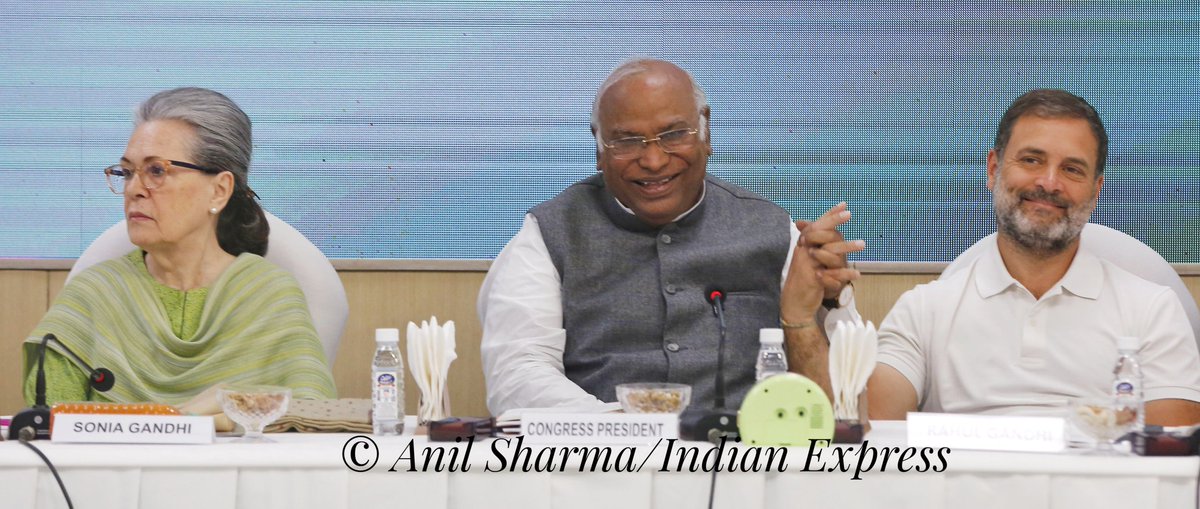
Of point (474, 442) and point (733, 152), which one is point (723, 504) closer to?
point (474, 442)

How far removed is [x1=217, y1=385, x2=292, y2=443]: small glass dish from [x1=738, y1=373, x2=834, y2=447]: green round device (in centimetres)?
56

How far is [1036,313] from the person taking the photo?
215cm

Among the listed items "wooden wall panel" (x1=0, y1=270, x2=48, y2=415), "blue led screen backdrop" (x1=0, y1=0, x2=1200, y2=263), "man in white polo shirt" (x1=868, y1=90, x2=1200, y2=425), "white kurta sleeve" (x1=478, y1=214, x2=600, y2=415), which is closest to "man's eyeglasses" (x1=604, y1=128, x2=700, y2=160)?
"white kurta sleeve" (x1=478, y1=214, x2=600, y2=415)

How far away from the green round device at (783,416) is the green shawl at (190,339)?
0.94 m

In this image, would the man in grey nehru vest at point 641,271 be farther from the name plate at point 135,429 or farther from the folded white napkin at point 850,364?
the name plate at point 135,429

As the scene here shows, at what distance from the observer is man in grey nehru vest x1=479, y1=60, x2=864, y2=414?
7.16 ft

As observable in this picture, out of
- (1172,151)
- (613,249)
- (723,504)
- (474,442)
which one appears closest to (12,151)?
(613,249)

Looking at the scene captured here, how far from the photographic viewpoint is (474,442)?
4.65 feet

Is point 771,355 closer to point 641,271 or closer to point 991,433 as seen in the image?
point 991,433

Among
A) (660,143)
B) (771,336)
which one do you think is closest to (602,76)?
(660,143)

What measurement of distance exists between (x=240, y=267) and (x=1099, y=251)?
1.70 metres

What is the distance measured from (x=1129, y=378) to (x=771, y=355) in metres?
0.44

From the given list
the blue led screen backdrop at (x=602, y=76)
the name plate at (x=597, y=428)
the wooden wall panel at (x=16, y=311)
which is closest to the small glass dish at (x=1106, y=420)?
the name plate at (x=597, y=428)

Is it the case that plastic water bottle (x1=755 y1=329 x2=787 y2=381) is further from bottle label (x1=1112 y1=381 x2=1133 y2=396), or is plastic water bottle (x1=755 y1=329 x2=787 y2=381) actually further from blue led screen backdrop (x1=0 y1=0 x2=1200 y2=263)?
blue led screen backdrop (x1=0 y1=0 x2=1200 y2=263)
